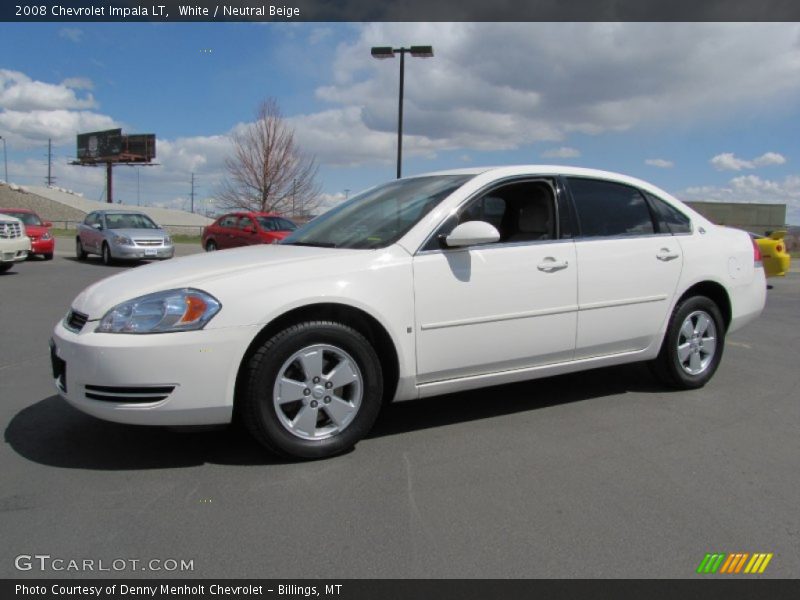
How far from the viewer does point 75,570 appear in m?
2.39

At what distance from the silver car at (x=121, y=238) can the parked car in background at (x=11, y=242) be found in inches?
124

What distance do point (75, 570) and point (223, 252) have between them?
7.07 feet

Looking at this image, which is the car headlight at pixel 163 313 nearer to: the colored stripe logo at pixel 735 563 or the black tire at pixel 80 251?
the colored stripe logo at pixel 735 563

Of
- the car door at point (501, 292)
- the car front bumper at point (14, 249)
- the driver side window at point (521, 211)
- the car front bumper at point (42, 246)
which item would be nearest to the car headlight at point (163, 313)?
the car door at point (501, 292)

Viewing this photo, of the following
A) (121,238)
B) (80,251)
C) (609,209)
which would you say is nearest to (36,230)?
(80,251)

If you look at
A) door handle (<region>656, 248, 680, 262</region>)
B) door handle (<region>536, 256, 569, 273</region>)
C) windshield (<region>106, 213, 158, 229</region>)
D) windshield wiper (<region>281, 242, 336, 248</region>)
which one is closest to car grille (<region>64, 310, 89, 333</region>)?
windshield wiper (<region>281, 242, 336, 248</region>)

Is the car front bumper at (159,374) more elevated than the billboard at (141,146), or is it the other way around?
the billboard at (141,146)

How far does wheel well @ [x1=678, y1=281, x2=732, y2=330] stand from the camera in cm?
482

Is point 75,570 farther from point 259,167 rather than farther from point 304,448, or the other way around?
point 259,167

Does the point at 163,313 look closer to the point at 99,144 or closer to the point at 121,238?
the point at 121,238

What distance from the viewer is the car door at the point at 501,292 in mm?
3625

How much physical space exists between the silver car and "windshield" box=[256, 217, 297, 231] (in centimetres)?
271

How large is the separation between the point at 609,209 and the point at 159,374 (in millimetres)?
3155

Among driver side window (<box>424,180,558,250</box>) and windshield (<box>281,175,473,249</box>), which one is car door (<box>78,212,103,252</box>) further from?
driver side window (<box>424,180,558,250</box>)
